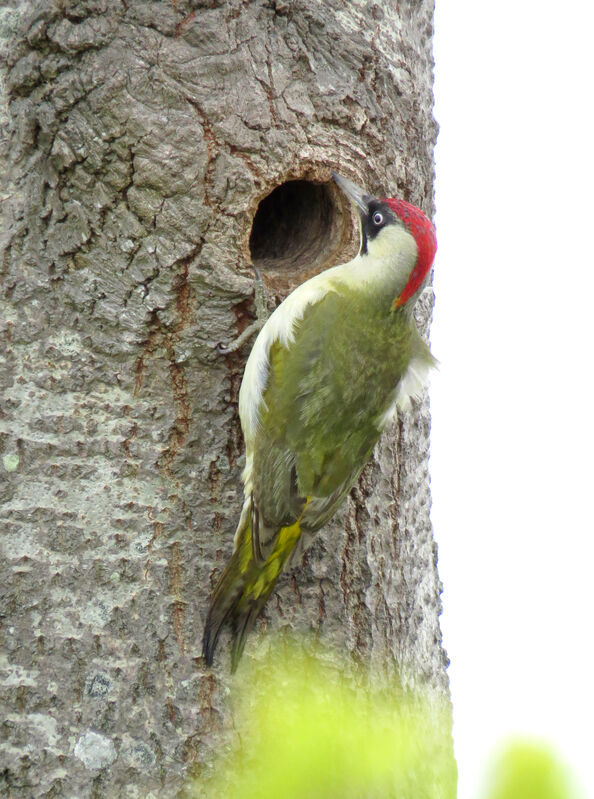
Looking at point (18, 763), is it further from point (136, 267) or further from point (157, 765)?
point (136, 267)

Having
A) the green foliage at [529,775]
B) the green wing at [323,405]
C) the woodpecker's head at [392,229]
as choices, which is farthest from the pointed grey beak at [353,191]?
the green foliage at [529,775]

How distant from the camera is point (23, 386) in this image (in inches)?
94.8

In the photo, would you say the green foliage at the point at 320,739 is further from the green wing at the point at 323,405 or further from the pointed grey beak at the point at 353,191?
the pointed grey beak at the point at 353,191

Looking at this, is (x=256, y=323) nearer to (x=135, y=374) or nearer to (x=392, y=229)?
(x=135, y=374)

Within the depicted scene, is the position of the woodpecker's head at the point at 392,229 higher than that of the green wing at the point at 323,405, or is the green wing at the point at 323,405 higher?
the woodpecker's head at the point at 392,229

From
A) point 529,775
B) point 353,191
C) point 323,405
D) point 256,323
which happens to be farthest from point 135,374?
point 529,775

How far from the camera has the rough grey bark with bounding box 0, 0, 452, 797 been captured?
7.61ft

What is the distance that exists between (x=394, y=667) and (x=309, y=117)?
5.06 feet

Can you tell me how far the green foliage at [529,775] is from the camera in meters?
0.81

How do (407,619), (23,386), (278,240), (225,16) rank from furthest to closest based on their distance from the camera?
(278,240)
(407,619)
(225,16)
(23,386)

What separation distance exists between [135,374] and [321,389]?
0.55m

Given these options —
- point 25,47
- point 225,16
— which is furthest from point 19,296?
point 225,16

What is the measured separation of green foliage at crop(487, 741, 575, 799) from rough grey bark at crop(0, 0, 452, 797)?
1.62m

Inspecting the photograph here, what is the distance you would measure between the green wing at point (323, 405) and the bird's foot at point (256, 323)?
0.30 feet
